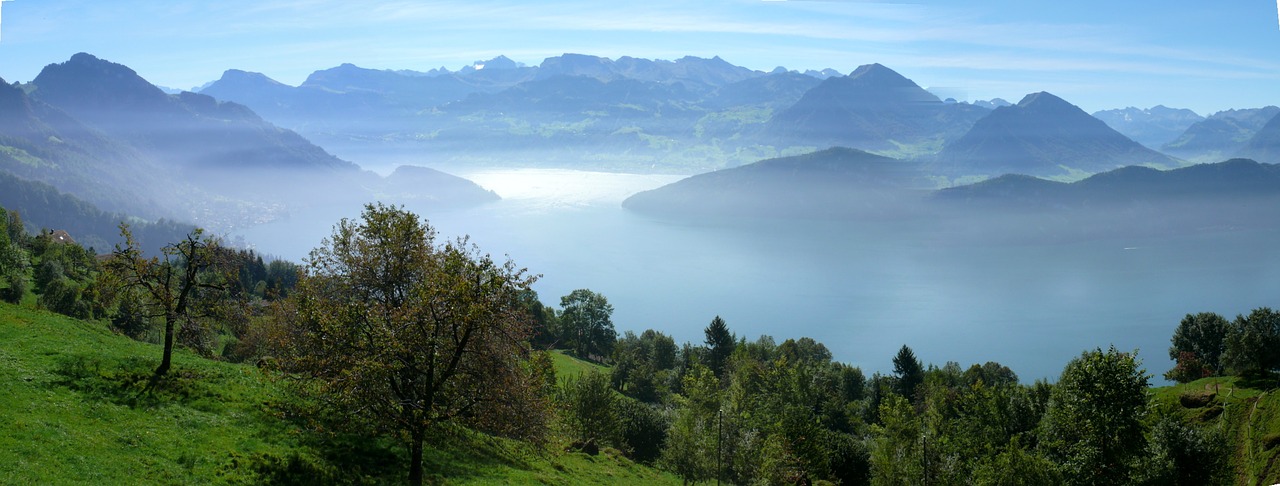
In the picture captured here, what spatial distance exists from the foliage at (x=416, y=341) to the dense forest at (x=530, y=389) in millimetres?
45

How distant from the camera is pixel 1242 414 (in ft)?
98.1

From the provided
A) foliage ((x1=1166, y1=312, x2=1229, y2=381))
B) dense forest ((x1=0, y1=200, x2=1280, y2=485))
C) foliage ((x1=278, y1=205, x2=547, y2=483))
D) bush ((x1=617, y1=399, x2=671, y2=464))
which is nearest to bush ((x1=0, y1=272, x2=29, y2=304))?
dense forest ((x1=0, y1=200, x2=1280, y2=485))

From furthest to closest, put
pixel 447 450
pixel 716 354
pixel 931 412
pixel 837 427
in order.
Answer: pixel 716 354, pixel 837 427, pixel 931 412, pixel 447 450

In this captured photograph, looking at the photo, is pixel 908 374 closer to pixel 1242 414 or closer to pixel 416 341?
pixel 1242 414

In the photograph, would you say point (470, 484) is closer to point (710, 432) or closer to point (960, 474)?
point (710, 432)

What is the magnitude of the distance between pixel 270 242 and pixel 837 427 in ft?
636

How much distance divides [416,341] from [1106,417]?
20592mm

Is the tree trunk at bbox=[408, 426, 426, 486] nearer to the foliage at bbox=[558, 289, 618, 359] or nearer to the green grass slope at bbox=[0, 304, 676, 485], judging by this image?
the green grass slope at bbox=[0, 304, 676, 485]

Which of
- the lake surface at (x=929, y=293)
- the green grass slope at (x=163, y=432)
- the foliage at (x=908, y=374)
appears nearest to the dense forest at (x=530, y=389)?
the green grass slope at (x=163, y=432)

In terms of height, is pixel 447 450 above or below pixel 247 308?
below

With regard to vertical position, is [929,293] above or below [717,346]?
above

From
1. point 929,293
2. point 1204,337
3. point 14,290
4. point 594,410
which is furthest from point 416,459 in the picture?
point 929,293

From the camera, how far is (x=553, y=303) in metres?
135

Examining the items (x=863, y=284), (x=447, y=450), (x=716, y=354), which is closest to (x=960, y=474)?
(x=447, y=450)
